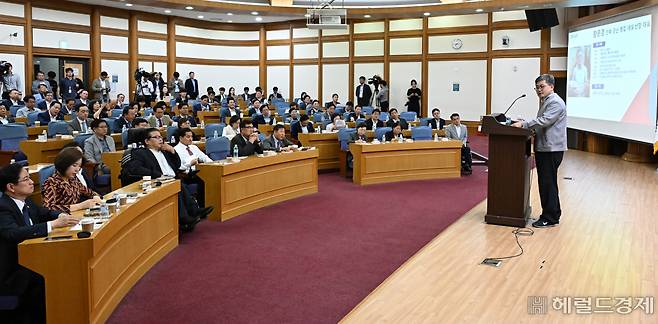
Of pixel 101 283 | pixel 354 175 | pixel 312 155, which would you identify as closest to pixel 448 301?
pixel 101 283

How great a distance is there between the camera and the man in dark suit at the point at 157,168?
566cm

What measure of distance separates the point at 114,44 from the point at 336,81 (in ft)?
21.9

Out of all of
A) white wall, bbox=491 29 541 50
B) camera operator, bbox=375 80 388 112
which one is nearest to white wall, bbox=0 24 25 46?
camera operator, bbox=375 80 388 112

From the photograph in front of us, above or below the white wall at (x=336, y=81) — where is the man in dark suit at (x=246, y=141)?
below

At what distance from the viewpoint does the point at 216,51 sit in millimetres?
19297

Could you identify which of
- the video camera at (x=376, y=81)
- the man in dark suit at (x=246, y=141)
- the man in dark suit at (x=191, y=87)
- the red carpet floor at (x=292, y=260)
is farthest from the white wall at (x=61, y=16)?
the red carpet floor at (x=292, y=260)

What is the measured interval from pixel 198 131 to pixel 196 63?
361 inches

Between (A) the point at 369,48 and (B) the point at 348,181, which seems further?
(A) the point at 369,48

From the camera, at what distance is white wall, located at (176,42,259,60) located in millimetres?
18266

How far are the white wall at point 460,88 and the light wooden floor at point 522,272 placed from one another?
9865mm

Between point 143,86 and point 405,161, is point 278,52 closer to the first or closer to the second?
point 143,86

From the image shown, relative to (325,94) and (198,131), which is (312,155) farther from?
(325,94)

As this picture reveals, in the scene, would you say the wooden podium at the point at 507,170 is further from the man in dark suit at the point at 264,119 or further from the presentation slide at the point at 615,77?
the man in dark suit at the point at 264,119

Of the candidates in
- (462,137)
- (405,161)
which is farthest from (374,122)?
(405,161)
